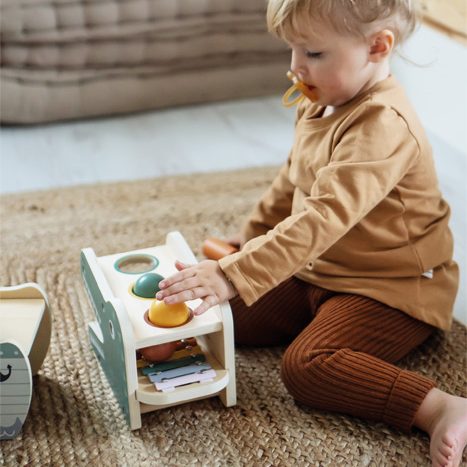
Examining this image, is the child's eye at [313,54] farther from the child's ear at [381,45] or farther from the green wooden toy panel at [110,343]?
the green wooden toy panel at [110,343]

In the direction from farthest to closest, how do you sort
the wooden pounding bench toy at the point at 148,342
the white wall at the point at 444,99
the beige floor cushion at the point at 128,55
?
the beige floor cushion at the point at 128,55, the white wall at the point at 444,99, the wooden pounding bench toy at the point at 148,342

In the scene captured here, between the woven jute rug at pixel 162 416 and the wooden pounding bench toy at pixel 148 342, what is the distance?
30mm

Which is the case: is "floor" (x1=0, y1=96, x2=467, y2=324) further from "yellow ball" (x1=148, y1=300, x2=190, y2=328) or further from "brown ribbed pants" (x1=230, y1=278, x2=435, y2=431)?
"yellow ball" (x1=148, y1=300, x2=190, y2=328)

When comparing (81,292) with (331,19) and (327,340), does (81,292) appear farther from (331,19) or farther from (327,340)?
(331,19)

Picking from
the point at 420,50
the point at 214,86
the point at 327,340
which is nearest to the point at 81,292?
the point at 327,340

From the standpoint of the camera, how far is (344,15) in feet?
3.33

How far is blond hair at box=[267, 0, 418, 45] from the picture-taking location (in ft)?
3.32

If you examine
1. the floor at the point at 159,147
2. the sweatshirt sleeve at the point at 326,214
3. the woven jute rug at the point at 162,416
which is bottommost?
the floor at the point at 159,147

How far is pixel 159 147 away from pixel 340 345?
3.25ft

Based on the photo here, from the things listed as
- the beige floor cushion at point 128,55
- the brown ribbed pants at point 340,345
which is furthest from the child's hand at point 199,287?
the beige floor cushion at point 128,55

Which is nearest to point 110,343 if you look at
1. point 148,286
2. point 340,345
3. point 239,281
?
point 148,286

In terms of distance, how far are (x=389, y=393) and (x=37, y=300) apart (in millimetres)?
477

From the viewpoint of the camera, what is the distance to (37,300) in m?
1.13

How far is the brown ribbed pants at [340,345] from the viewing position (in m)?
1.03
